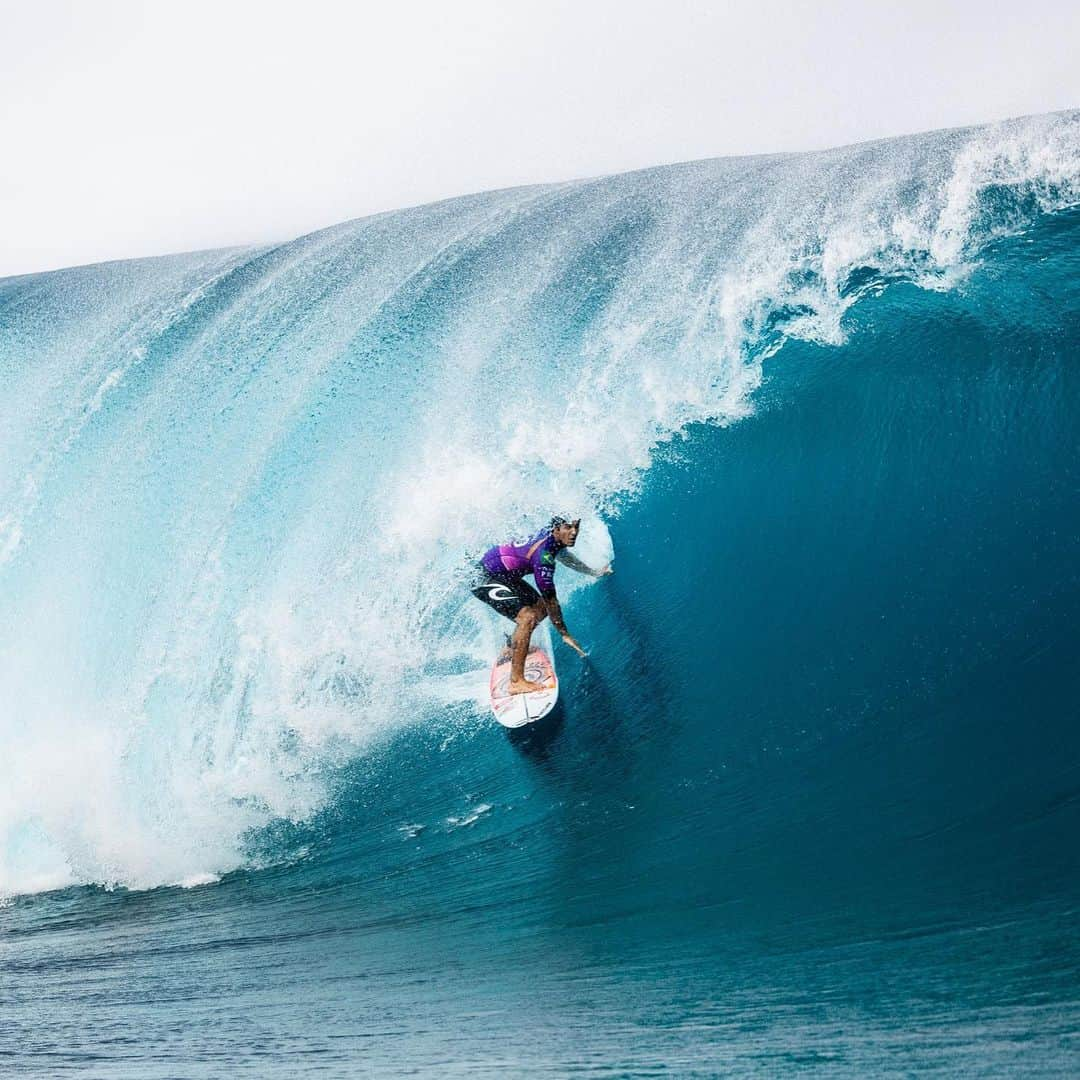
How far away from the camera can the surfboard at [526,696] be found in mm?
4969

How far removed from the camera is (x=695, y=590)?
5.55 m

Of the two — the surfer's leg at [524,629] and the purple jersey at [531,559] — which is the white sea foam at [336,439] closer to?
the surfer's leg at [524,629]

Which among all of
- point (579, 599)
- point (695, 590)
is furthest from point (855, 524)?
point (579, 599)

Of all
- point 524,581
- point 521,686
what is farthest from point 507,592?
point 521,686

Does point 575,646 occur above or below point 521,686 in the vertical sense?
above

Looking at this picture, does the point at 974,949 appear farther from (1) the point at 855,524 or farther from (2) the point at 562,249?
(2) the point at 562,249

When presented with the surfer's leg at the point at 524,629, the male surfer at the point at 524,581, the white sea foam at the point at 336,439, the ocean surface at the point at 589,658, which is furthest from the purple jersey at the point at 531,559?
the white sea foam at the point at 336,439

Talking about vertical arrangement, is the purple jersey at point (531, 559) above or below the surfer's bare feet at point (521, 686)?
above

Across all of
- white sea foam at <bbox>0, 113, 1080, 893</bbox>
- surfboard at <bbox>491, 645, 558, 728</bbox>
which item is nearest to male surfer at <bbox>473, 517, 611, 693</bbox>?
surfboard at <bbox>491, 645, 558, 728</bbox>

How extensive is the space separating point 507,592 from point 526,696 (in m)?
0.68

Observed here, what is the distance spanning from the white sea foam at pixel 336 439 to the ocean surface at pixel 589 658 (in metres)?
0.04

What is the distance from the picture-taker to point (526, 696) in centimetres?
505

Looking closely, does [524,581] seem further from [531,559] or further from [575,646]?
[575,646]

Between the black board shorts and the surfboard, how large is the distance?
0.44 metres
